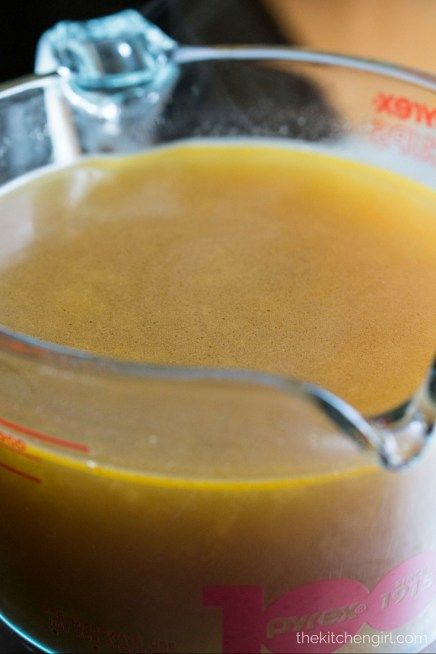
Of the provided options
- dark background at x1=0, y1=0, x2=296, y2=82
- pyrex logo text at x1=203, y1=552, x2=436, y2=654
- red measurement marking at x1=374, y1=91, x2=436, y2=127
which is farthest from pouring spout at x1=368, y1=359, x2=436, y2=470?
dark background at x1=0, y1=0, x2=296, y2=82

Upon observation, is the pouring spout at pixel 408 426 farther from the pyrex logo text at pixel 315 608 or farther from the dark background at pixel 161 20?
the dark background at pixel 161 20

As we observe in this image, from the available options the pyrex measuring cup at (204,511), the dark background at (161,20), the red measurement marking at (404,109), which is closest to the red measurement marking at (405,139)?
the red measurement marking at (404,109)

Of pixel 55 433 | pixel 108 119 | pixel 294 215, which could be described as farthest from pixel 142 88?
pixel 55 433

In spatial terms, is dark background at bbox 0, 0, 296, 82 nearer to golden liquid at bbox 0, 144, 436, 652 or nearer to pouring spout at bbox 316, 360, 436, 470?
golden liquid at bbox 0, 144, 436, 652

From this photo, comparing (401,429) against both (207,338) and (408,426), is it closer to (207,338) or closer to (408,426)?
(408,426)

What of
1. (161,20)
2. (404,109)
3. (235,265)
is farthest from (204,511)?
(161,20)
